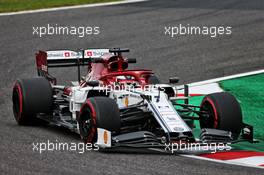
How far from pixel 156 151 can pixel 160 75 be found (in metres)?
7.30

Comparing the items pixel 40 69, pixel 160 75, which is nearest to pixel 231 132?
pixel 40 69

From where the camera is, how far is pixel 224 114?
1288 centimetres

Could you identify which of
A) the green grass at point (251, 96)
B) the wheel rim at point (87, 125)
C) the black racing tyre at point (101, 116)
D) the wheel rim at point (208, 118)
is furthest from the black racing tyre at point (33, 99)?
the green grass at point (251, 96)

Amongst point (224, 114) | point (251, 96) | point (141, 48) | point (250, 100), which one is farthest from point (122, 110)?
point (141, 48)

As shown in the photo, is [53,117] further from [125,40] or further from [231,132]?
[125,40]

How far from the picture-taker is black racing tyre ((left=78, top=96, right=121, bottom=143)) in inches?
480

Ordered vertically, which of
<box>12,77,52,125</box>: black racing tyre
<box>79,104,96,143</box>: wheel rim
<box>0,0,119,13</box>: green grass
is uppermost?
<box>0,0,119,13</box>: green grass

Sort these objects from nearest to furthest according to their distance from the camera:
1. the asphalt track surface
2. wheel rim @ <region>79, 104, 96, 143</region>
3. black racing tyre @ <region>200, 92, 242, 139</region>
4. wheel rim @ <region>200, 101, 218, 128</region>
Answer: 1. the asphalt track surface
2. wheel rim @ <region>79, 104, 96, 143</region>
3. black racing tyre @ <region>200, 92, 242, 139</region>
4. wheel rim @ <region>200, 101, 218, 128</region>

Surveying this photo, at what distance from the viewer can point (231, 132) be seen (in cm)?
1279

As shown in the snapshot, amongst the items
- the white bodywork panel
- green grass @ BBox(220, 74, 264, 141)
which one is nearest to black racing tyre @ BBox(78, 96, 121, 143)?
the white bodywork panel

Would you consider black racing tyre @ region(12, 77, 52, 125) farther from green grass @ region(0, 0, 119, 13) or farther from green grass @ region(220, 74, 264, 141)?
green grass @ region(0, 0, 119, 13)

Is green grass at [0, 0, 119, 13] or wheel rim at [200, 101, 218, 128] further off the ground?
green grass at [0, 0, 119, 13]

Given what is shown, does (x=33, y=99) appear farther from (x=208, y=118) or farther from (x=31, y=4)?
(x=31, y=4)

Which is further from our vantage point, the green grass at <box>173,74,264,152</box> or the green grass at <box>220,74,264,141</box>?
the green grass at <box>220,74,264,141</box>
